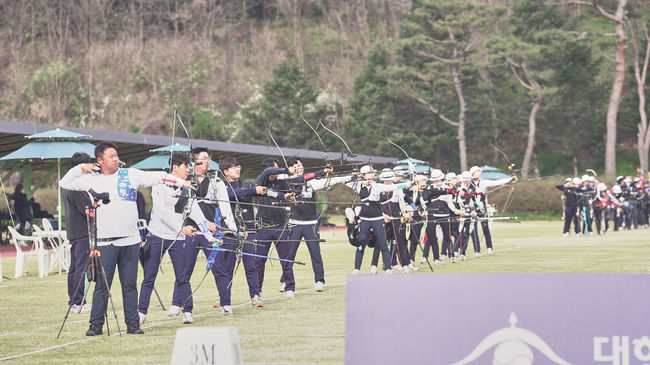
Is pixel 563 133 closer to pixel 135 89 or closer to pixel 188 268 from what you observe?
pixel 135 89

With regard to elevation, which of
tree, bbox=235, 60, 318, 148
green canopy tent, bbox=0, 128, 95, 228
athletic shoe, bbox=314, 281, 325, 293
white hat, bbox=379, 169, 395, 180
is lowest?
athletic shoe, bbox=314, 281, 325, 293

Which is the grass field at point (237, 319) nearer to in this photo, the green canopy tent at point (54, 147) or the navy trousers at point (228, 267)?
the navy trousers at point (228, 267)

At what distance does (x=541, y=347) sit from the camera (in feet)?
24.6

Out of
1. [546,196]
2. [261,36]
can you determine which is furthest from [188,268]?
[261,36]

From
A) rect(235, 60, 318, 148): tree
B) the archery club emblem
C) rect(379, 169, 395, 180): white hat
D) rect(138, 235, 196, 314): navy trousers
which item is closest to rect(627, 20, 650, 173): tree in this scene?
rect(235, 60, 318, 148): tree

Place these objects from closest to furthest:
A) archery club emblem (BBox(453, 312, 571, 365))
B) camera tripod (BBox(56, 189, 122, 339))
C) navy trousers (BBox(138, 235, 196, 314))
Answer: archery club emblem (BBox(453, 312, 571, 365)) < camera tripod (BBox(56, 189, 122, 339)) < navy trousers (BBox(138, 235, 196, 314))

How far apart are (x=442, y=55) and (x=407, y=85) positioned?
122 inches

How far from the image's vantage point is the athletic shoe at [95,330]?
1145 centimetres

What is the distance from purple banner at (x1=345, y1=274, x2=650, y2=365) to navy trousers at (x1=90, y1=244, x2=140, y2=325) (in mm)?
4344

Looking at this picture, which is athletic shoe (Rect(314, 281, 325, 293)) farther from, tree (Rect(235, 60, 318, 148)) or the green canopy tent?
tree (Rect(235, 60, 318, 148))

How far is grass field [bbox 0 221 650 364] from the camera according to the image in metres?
10.0

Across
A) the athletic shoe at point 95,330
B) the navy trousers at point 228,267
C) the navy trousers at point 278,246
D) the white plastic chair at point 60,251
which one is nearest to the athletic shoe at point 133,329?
the athletic shoe at point 95,330

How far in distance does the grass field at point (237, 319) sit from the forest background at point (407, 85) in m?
43.5

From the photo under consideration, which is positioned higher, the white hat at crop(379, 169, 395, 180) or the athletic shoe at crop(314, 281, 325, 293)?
the white hat at crop(379, 169, 395, 180)
